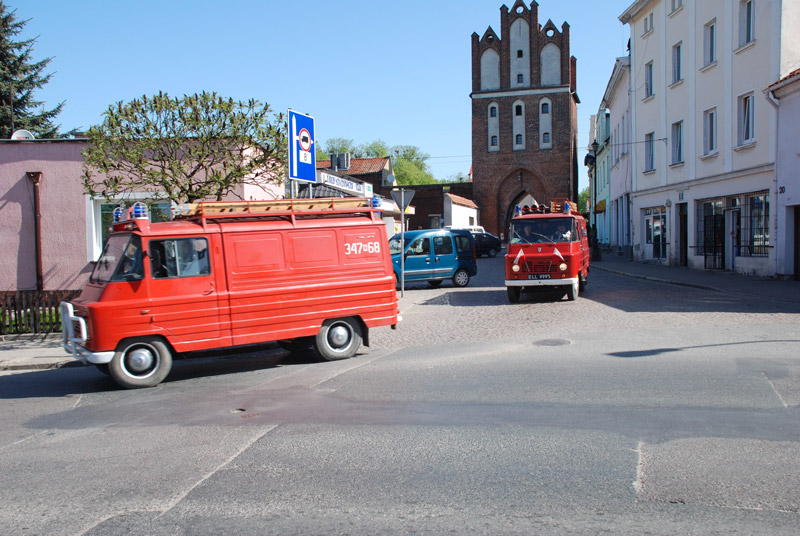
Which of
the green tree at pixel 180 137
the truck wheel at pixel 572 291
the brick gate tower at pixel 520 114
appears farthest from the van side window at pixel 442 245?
the brick gate tower at pixel 520 114

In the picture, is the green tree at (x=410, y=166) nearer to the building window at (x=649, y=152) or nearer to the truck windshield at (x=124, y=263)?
the building window at (x=649, y=152)

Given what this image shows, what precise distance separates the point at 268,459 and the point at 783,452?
13.0ft

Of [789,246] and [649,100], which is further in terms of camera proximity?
[649,100]

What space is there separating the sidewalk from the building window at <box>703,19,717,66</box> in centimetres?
780

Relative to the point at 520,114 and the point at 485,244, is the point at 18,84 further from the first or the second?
the point at 520,114

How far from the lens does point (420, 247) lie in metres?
21.2

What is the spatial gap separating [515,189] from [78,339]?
53363 millimetres

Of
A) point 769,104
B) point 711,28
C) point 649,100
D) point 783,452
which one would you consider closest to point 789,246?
point 769,104

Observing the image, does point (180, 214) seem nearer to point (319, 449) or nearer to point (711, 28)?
point (319, 449)

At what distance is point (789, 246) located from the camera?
18797 mm

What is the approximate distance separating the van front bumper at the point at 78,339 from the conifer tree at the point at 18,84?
85.5ft

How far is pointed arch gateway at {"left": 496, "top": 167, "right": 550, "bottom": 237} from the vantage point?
5888cm

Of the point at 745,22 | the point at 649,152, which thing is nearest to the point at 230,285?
the point at 745,22

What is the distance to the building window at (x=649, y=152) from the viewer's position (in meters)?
29.7
